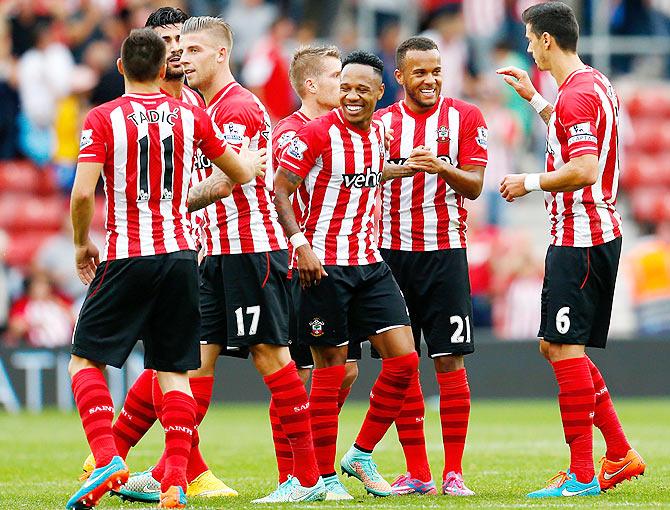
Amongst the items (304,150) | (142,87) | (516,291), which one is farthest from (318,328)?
(516,291)

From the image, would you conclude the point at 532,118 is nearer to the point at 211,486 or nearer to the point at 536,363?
the point at 536,363

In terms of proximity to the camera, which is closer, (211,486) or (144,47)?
(144,47)

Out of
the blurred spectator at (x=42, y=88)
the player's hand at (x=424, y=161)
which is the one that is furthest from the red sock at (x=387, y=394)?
the blurred spectator at (x=42, y=88)

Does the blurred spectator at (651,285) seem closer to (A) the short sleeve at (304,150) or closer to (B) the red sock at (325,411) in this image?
(B) the red sock at (325,411)

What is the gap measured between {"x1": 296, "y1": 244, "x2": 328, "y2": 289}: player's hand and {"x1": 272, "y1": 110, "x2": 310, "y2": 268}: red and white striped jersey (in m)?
0.12

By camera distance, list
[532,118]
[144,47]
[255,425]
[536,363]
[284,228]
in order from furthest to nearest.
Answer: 1. [532,118]
2. [536,363]
3. [255,425]
4. [284,228]
5. [144,47]

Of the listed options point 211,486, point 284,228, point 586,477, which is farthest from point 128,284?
point 586,477

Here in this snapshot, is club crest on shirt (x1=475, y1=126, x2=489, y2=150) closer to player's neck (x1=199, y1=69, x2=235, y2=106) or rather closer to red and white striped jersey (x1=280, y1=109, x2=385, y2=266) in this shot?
red and white striped jersey (x1=280, y1=109, x2=385, y2=266)

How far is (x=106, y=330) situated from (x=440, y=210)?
230 cm

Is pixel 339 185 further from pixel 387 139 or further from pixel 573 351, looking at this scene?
pixel 573 351

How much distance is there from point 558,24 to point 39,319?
9.55 meters

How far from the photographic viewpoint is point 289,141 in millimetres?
8039

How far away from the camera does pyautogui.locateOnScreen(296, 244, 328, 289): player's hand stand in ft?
25.6

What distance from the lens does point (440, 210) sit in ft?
28.0
